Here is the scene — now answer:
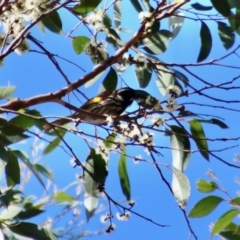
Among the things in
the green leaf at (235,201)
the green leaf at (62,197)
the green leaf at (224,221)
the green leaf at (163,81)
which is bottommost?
the green leaf at (224,221)

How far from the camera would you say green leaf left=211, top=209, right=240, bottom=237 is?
155 cm

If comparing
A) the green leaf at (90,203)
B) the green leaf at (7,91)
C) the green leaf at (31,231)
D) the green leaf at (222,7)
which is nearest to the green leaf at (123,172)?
the green leaf at (90,203)

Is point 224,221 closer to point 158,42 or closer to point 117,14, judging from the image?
point 158,42

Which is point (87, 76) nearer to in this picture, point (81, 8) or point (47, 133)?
point (81, 8)

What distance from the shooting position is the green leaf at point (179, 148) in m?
1.52

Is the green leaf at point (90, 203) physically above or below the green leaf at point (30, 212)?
below

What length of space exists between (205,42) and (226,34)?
0.06 m

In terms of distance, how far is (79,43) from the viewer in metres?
1.55

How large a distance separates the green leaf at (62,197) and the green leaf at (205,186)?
0.37 m

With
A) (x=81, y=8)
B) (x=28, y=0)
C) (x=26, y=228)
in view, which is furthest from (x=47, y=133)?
(x=28, y=0)

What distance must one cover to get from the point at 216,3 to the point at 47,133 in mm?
536

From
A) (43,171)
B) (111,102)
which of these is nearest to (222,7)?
(43,171)

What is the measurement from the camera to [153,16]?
124 centimetres

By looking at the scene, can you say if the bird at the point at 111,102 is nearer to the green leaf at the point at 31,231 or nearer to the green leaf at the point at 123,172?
the green leaf at the point at 123,172
